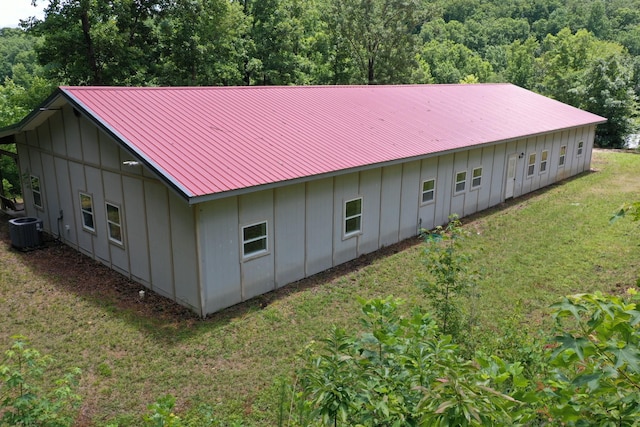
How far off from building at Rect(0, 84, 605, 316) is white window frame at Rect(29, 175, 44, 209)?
67 mm

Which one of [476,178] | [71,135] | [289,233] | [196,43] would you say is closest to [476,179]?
[476,178]

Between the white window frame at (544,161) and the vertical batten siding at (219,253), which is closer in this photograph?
the vertical batten siding at (219,253)

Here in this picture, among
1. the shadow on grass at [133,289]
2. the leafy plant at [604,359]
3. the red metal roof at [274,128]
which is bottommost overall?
the shadow on grass at [133,289]

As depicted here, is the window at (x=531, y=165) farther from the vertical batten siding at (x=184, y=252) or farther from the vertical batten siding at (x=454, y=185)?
the vertical batten siding at (x=184, y=252)

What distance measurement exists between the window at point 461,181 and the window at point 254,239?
28.5 ft

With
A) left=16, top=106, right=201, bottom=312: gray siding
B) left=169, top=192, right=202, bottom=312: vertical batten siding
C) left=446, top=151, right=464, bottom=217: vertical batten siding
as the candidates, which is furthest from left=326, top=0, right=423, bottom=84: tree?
left=169, top=192, right=202, bottom=312: vertical batten siding

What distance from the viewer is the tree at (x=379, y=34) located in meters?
37.9

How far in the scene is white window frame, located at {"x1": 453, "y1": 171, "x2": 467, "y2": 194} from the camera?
57.5 ft

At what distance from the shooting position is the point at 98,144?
40.8 feet

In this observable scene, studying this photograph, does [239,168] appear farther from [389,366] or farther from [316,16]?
[316,16]

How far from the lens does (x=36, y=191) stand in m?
15.8

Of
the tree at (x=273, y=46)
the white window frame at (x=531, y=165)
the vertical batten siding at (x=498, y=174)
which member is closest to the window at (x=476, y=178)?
the vertical batten siding at (x=498, y=174)

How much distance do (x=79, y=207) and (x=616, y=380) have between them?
13.8m

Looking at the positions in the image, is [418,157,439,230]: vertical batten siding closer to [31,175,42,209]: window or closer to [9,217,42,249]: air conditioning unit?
[9,217,42,249]: air conditioning unit
